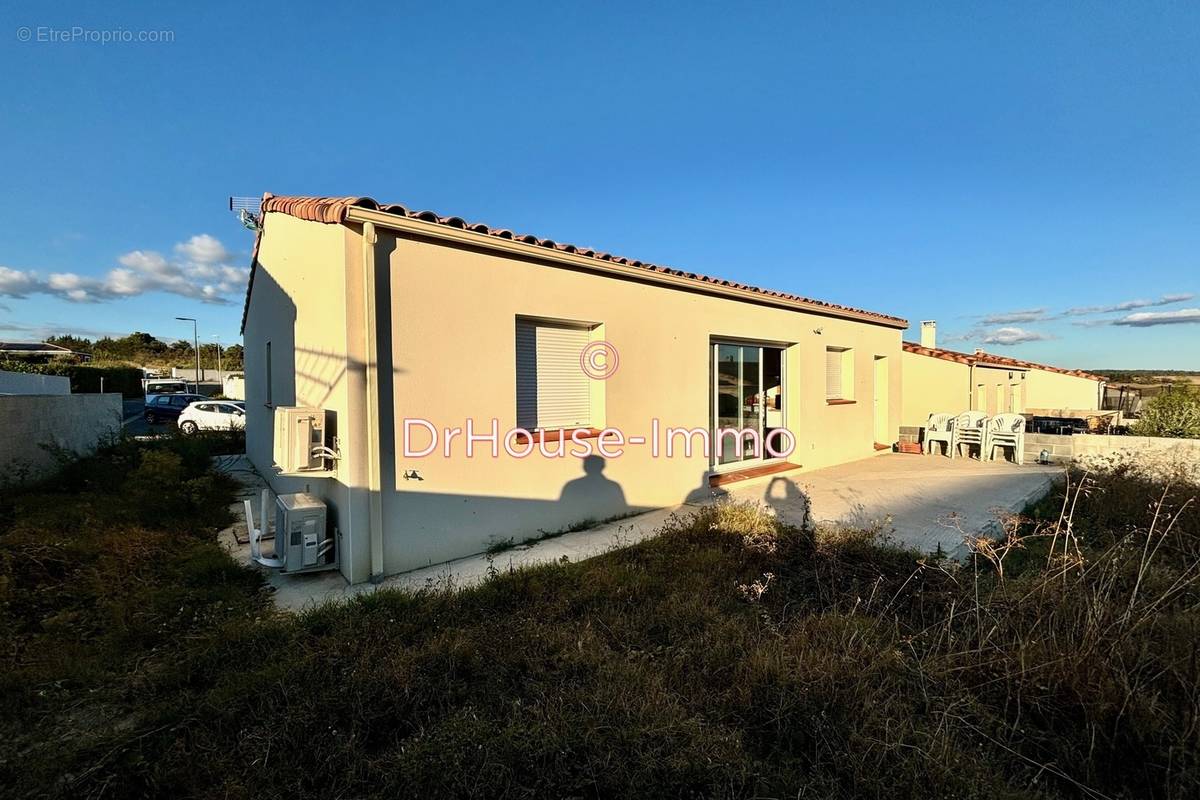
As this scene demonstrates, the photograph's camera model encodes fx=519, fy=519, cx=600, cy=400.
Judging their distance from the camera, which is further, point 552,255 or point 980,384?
point 980,384

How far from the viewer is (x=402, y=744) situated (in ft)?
7.64

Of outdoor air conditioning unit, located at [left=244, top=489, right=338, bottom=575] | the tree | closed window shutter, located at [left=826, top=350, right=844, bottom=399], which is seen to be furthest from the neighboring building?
the tree

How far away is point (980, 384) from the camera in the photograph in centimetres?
1563

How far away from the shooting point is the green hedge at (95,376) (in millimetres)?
25319

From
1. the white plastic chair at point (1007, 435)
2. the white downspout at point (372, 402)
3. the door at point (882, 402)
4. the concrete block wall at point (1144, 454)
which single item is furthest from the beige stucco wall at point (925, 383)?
the white downspout at point (372, 402)

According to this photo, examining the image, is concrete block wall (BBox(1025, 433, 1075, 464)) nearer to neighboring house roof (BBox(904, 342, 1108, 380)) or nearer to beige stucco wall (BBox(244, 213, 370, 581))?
neighboring house roof (BBox(904, 342, 1108, 380))

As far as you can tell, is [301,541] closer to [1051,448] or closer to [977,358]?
[1051,448]

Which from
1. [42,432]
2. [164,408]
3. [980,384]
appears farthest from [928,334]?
[164,408]

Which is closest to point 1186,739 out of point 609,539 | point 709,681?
point 709,681

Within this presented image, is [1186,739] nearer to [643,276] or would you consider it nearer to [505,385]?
[505,385]

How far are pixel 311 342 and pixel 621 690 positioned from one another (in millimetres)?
5115

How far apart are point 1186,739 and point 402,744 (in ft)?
10.8

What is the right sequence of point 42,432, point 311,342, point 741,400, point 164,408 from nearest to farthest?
point 311,342, point 42,432, point 741,400, point 164,408

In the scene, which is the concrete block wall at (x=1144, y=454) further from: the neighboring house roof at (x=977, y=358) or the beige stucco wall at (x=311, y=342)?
the beige stucco wall at (x=311, y=342)
